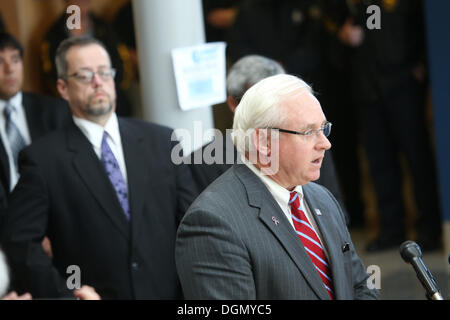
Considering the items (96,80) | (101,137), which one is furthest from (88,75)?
(101,137)

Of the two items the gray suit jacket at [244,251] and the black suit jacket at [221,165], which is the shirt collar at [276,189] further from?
the black suit jacket at [221,165]

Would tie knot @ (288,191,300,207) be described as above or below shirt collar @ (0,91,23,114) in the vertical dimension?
below

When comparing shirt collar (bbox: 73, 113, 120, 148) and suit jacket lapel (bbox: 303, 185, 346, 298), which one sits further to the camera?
shirt collar (bbox: 73, 113, 120, 148)

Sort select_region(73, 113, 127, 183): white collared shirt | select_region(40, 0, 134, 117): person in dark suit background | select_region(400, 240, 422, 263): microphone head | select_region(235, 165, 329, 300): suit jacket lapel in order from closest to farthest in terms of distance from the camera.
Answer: select_region(400, 240, 422, 263): microphone head
select_region(235, 165, 329, 300): suit jacket lapel
select_region(73, 113, 127, 183): white collared shirt
select_region(40, 0, 134, 117): person in dark suit background

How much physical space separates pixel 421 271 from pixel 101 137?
179cm

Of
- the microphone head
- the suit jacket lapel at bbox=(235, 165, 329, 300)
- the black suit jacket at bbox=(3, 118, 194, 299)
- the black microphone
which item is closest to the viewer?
the black microphone

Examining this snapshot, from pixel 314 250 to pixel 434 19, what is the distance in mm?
3572

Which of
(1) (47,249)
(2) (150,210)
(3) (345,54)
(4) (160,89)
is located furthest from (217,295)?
(3) (345,54)

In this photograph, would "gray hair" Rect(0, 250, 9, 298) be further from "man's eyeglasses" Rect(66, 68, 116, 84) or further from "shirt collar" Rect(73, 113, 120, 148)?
"man's eyeglasses" Rect(66, 68, 116, 84)

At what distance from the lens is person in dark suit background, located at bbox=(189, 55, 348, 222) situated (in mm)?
3559

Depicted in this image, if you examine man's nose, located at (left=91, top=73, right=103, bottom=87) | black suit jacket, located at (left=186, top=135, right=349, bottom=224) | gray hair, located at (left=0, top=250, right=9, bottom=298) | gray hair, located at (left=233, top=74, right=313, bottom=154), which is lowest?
gray hair, located at (left=0, top=250, right=9, bottom=298)

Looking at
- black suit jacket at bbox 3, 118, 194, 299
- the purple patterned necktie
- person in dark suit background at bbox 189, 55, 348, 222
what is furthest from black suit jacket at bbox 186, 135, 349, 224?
the purple patterned necktie

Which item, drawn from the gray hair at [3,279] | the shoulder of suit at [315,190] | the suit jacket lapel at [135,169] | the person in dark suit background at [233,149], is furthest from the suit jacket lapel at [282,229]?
the suit jacket lapel at [135,169]

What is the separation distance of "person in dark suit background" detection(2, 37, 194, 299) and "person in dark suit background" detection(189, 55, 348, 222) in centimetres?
9
